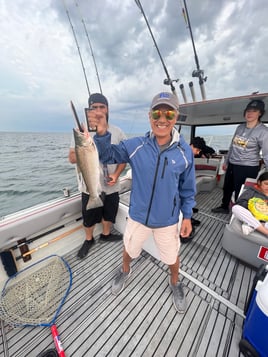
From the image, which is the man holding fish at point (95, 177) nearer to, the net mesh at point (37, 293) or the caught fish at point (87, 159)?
the caught fish at point (87, 159)

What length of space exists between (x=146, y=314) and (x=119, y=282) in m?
0.37

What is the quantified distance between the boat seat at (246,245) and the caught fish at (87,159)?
5.37 feet

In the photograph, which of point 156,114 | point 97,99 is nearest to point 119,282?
point 156,114

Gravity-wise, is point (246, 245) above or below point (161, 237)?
below

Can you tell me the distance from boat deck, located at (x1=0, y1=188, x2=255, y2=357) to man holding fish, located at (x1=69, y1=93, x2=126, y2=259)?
465 mm

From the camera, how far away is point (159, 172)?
1.10 m

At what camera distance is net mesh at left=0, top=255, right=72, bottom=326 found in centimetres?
137

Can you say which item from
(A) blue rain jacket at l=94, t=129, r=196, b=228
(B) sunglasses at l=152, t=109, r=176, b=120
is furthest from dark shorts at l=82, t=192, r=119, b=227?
(B) sunglasses at l=152, t=109, r=176, b=120

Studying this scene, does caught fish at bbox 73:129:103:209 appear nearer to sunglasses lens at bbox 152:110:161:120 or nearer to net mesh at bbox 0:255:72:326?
sunglasses lens at bbox 152:110:161:120

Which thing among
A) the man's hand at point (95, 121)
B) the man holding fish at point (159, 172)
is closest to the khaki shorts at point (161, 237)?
the man holding fish at point (159, 172)

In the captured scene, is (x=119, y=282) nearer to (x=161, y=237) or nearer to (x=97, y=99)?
(x=161, y=237)

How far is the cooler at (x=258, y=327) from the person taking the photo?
882 mm

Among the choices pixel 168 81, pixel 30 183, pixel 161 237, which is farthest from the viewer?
pixel 30 183

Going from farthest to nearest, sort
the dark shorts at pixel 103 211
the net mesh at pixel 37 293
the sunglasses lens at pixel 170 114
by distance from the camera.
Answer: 1. the dark shorts at pixel 103 211
2. the net mesh at pixel 37 293
3. the sunglasses lens at pixel 170 114
